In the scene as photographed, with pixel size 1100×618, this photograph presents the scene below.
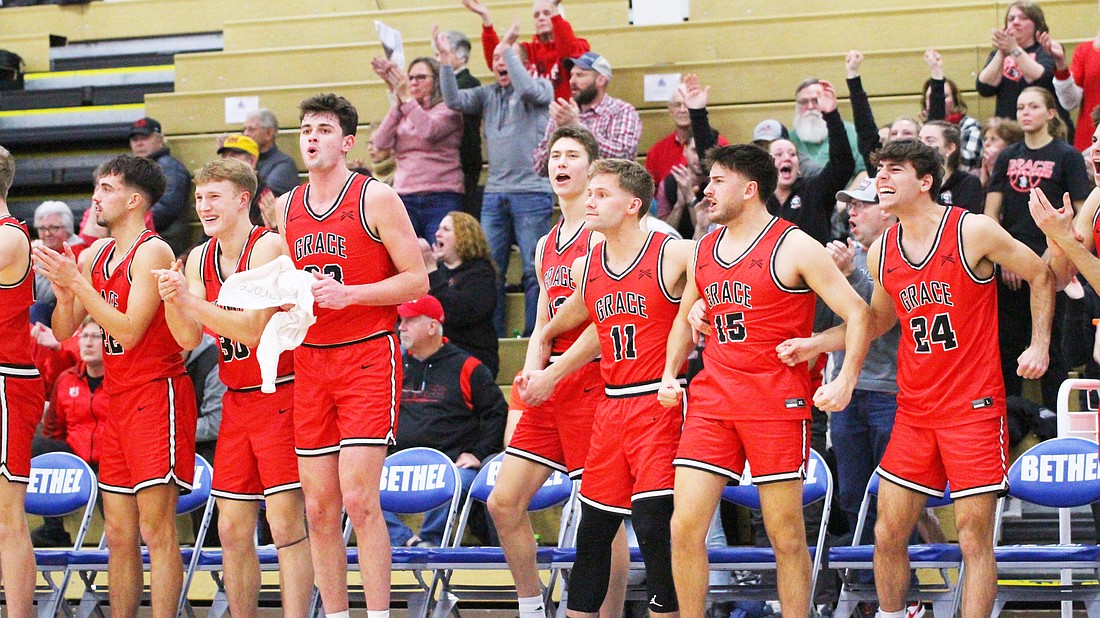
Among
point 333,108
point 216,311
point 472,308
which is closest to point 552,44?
point 472,308

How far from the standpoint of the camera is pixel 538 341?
6121 mm

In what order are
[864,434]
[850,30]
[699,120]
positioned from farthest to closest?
[850,30] < [699,120] < [864,434]

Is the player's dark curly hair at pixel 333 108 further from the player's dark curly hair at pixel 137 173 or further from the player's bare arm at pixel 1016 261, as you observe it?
the player's bare arm at pixel 1016 261

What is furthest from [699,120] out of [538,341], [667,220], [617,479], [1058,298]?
[617,479]

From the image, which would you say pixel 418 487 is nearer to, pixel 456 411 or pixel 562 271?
pixel 456 411

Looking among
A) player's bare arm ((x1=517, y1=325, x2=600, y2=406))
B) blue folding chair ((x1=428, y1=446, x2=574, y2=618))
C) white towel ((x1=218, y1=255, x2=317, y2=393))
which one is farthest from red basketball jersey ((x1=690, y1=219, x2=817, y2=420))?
white towel ((x1=218, y1=255, x2=317, y2=393))

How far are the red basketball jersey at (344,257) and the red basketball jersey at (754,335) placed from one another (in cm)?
141

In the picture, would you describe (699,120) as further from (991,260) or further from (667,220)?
(991,260)

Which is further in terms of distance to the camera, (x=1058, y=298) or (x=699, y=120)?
(x=699, y=120)

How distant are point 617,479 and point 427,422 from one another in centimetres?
→ 232

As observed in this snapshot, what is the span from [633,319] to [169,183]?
5950 mm

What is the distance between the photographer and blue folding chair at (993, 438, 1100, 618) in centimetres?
588

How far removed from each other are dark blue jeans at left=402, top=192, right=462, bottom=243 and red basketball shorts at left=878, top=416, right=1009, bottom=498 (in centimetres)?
487

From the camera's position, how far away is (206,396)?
8.17 meters
